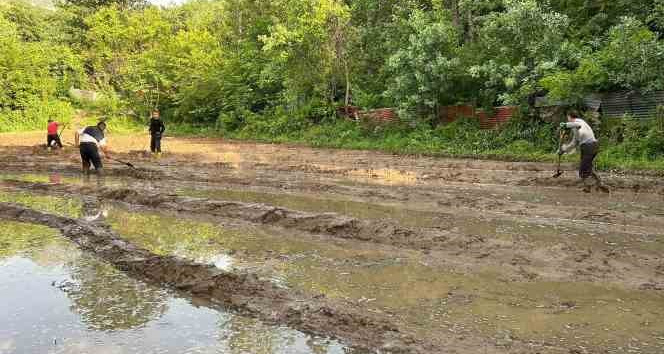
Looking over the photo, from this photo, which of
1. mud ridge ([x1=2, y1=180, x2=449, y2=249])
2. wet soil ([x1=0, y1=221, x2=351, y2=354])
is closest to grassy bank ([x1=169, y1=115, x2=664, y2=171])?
mud ridge ([x1=2, y1=180, x2=449, y2=249])

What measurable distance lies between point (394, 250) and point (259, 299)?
7.98 ft

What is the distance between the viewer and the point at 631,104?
51.9 ft

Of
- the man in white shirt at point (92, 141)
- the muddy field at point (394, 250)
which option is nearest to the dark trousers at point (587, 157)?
the muddy field at point (394, 250)

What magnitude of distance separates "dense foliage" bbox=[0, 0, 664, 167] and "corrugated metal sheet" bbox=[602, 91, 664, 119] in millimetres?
377

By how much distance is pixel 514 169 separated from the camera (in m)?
14.4

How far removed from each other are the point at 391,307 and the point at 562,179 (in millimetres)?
8312

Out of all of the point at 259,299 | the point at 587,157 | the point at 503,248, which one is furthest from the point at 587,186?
the point at 259,299

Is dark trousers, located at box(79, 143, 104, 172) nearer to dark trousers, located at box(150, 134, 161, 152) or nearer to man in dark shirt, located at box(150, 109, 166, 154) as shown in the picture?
man in dark shirt, located at box(150, 109, 166, 154)

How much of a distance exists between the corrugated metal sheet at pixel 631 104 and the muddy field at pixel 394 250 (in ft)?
11.3

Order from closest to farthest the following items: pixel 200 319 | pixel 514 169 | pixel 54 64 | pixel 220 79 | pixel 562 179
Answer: pixel 200 319, pixel 562 179, pixel 514 169, pixel 220 79, pixel 54 64

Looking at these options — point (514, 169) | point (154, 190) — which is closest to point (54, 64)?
point (154, 190)

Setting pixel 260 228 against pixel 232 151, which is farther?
pixel 232 151

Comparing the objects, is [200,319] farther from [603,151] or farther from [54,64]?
[54,64]

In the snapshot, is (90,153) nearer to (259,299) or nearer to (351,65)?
(259,299)
